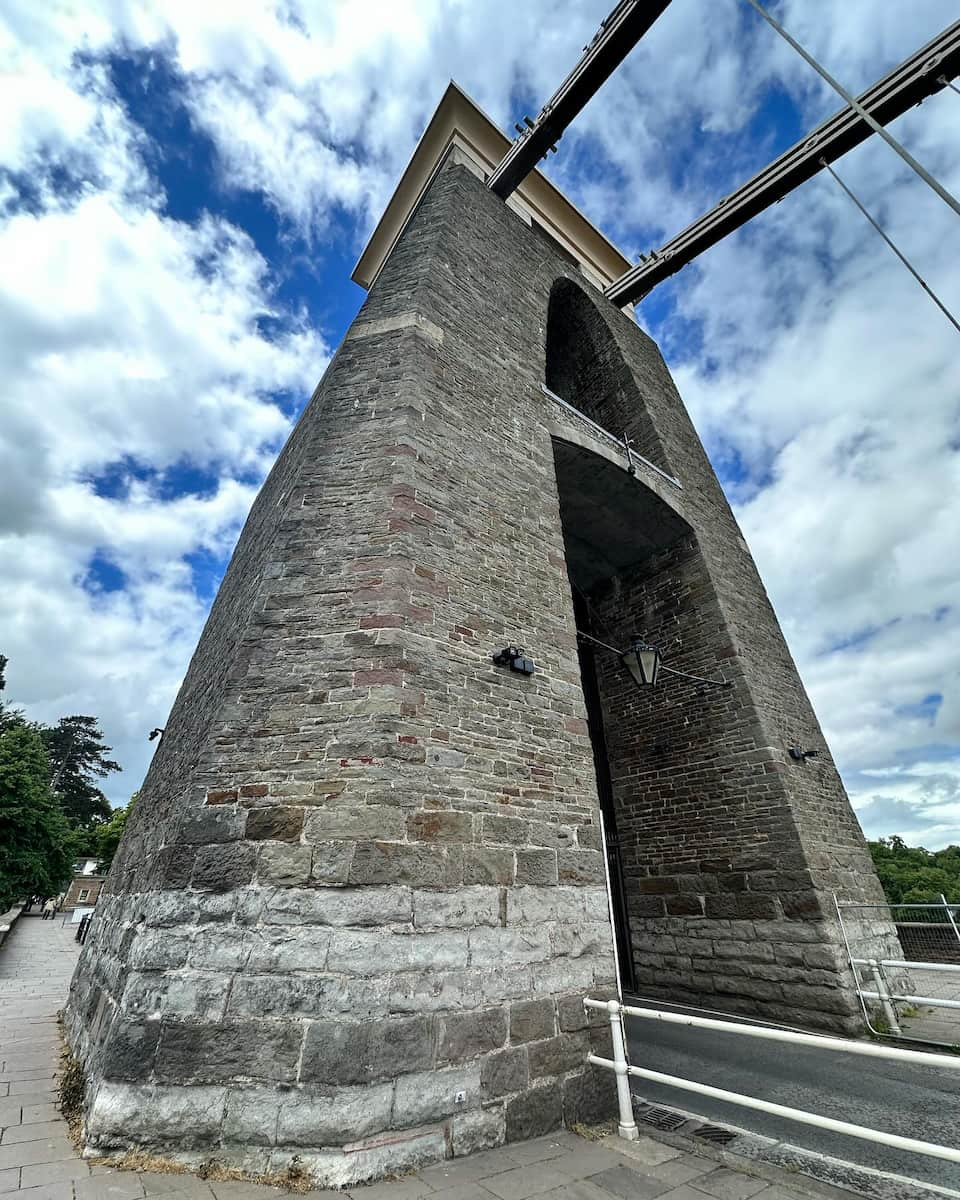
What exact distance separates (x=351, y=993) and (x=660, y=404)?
1137 centimetres

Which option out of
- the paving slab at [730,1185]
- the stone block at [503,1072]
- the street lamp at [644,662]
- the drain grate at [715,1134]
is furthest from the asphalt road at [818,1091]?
the street lamp at [644,662]

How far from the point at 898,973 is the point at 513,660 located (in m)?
6.18

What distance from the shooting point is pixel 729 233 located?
11.9 metres

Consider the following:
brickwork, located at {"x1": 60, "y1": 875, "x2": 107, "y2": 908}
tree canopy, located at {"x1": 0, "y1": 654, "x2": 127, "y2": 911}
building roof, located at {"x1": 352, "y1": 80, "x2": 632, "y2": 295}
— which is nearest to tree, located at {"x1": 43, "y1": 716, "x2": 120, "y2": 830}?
brickwork, located at {"x1": 60, "y1": 875, "x2": 107, "y2": 908}

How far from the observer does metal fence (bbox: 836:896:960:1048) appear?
5.50 m

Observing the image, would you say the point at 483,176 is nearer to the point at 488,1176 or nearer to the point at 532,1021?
the point at 532,1021

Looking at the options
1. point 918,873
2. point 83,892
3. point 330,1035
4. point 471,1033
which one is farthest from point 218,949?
point 83,892

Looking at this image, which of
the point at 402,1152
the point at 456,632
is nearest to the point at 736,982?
the point at 402,1152

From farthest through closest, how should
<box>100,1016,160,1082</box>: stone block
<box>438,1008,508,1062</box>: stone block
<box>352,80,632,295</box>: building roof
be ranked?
<box>352,80,632,295</box>: building roof
<box>438,1008,508,1062</box>: stone block
<box>100,1016,160,1082</box>: stone block

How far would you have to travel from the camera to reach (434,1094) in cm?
307

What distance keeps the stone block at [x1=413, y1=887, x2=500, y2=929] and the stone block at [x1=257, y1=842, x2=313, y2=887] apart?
71 cm

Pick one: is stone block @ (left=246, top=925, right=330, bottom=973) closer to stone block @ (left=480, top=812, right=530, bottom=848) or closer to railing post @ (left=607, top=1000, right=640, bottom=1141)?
stone block @ (left=480, top=812, right=530, bottom=848)

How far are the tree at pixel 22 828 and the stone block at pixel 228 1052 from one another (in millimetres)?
14521

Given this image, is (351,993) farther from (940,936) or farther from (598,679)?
(940,936)
